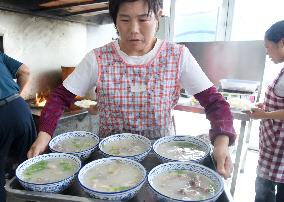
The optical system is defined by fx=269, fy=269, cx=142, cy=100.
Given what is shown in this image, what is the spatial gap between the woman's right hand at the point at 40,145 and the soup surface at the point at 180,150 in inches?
21.4

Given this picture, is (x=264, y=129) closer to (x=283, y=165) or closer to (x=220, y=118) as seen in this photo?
(x=283, y=165)

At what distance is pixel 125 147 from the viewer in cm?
134

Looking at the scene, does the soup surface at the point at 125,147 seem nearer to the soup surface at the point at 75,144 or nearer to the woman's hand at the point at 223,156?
the soup surface at the point at 75,144

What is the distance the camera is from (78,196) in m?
0.95

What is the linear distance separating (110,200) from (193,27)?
5498mm

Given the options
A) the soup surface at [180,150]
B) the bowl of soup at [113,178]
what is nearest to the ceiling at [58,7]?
the soup surface at [180,150]

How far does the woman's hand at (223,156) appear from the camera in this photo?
3.55 ft

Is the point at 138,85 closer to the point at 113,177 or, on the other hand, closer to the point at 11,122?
the point at 113,177

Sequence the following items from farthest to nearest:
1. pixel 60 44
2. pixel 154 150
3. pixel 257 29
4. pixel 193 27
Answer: pixel 193 27, pixel 257 29, pixel 60 44, pixel 154 150

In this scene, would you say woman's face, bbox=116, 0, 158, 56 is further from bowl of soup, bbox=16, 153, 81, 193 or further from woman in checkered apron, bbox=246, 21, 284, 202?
woman in checkered apron, bbox=246, 21, 284, 202

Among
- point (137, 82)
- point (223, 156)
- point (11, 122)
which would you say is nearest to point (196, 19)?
point (11, 122)

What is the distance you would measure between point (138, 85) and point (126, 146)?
1.12 ft

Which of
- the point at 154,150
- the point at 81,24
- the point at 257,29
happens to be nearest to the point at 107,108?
the point at 154,150

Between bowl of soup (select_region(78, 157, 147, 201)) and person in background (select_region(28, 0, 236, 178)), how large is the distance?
0.38 metres
